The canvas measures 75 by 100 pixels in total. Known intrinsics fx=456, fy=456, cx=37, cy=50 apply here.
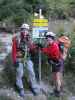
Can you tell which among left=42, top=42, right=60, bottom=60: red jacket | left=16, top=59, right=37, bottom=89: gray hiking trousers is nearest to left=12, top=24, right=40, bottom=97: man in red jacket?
left=16, top=59, right=37, bottom=89: gray hiking trousers

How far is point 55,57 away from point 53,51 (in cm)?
19

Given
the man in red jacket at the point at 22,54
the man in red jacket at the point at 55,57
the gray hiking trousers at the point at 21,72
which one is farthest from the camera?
the man in red jacket at the point at 55,57

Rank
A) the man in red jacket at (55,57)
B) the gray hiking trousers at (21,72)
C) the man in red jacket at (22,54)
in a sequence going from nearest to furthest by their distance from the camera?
the man in red jacket at (22,54)
the gray hiking trousers at (21,72)
the man in red jacket at (55,57)

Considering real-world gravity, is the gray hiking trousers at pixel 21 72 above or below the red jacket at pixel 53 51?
below

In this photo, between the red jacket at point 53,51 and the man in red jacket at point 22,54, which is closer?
the man in red jacket at point 22,54

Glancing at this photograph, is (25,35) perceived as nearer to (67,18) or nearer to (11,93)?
(11,93)

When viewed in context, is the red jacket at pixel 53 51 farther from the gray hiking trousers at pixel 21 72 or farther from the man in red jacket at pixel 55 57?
the gray hiking trousers at pixel 21 72

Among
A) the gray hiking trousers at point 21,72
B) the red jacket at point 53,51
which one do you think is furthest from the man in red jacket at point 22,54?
the red jacket at point 53,51

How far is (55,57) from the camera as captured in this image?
1086 cm

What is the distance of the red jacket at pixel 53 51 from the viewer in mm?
10719

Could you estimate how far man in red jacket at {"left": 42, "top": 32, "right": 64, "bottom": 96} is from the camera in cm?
1075

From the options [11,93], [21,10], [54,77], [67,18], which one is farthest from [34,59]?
[67,18]

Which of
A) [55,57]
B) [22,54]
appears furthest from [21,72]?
[55,57]

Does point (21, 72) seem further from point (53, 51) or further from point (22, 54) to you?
point (53, 51)
